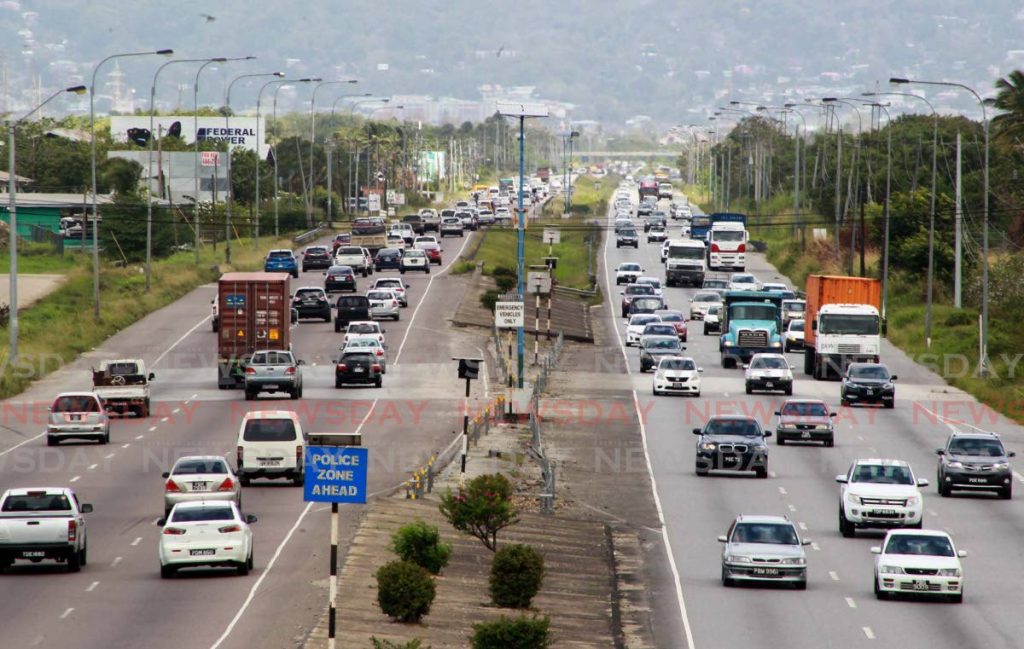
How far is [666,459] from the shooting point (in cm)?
4888

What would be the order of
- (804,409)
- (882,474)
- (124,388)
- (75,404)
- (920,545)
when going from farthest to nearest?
(124,388), (804,409), (75,404), (882,474), (920,545)

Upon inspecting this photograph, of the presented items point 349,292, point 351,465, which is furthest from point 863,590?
point 349,292

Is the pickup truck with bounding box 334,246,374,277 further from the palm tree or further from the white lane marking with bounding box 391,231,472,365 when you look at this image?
the palm tree

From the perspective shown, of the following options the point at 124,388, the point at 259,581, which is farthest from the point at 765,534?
the point at 124,388

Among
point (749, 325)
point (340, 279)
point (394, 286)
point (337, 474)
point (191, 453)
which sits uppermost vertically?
point (337, 474)

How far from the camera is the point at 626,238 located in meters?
141

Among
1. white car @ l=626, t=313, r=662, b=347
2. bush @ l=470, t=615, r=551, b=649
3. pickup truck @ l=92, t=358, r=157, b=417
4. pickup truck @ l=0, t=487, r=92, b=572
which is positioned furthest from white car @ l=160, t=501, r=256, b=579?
white car @ l=626, t=313, r=662, b=347

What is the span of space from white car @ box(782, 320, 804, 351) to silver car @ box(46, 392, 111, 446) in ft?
130

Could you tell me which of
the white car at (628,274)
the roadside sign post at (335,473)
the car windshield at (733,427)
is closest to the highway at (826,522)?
the car windshield at (733,427)

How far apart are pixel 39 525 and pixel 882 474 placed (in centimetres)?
1751

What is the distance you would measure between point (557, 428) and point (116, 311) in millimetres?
32272

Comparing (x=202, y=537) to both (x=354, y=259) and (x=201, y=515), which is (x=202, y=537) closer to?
(x=201, y=515)

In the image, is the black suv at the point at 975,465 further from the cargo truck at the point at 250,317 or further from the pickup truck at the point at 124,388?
the cargo truck at the point at 250,317

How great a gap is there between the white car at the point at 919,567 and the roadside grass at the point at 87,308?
38.4m
